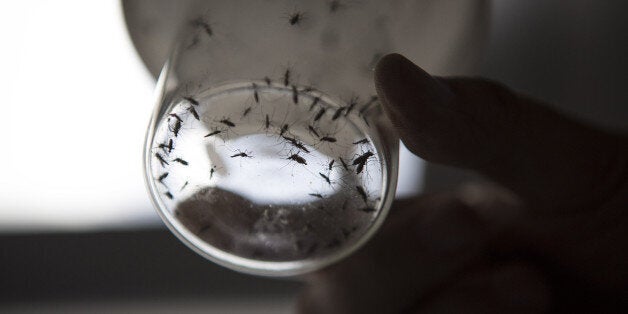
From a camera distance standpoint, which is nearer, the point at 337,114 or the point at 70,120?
the point at 337,114

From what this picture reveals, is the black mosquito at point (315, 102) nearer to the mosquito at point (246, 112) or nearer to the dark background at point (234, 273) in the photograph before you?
the mosquito at point (246, 112)

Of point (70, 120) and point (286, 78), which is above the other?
point (286, 78)

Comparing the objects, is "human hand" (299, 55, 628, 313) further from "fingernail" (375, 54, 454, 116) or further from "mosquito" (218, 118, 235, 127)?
"mosquito" (218, 118, 235, 127)

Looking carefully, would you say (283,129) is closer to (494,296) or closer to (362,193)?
(362,193)

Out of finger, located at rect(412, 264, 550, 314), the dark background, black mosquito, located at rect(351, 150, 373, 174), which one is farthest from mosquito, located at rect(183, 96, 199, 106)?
the dark background

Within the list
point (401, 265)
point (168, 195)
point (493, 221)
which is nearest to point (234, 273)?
point (401, 265)
